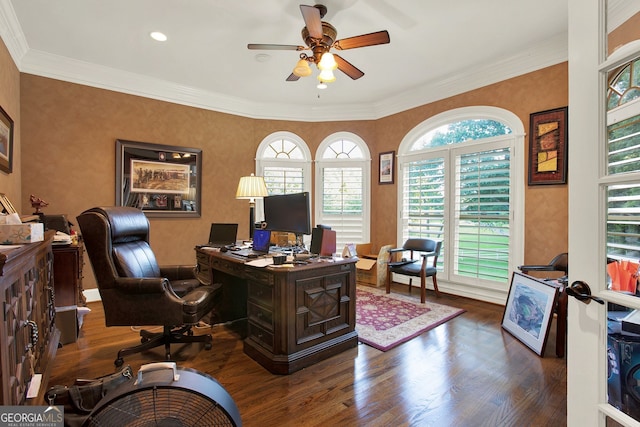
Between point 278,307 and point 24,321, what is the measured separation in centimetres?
135

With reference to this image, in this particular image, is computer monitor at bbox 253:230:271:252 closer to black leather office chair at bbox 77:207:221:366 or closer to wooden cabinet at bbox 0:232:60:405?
black leather office chair at bbox 77:207:221:366

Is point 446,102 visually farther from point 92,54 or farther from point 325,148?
point 92,54

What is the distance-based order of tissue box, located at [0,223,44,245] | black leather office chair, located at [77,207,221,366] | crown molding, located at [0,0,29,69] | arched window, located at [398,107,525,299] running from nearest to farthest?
tissue box, located at [0,223,44,245], black leather office chair, located at [77,207,221,366], crown molding, located at [0,0,29,69], arched window, located at [398,107,525,299]

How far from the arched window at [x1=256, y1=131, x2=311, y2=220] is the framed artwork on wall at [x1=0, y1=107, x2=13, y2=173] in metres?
2.91

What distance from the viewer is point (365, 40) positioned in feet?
7.93

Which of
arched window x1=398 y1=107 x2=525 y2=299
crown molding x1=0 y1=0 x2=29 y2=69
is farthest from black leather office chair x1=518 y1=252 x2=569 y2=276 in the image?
crown molding x1=0 y1=0 x2=29 y2=69

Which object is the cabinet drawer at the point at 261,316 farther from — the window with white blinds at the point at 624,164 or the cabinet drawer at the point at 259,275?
the window with white blinds at the point at 624,164

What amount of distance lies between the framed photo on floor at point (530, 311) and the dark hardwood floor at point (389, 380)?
3.8 inches

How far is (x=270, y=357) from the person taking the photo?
2225 mm

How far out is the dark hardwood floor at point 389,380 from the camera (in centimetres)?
176

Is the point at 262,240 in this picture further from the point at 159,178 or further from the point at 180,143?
the point at 180,143

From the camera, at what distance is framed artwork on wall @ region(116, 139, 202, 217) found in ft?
13.1

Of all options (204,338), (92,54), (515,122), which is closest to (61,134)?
(92,54)

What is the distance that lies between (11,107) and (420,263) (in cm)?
500
